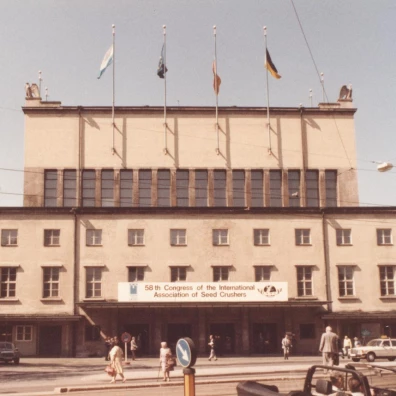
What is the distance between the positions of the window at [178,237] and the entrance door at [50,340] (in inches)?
414

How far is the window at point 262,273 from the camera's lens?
45.8m

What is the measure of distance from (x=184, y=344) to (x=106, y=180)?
4148cm

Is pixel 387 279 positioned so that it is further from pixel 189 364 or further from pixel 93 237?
pixel 189 364

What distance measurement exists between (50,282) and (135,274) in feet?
20.6

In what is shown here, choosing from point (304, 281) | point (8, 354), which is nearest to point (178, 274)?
point (304, 281)

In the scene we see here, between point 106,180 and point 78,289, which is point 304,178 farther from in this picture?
point 78,289

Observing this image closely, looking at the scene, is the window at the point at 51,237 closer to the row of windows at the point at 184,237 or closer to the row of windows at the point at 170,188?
the row of windows at the point at 184,237

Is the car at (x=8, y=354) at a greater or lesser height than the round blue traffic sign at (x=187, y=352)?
lesser

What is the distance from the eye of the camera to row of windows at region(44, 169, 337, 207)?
4975 centimetres

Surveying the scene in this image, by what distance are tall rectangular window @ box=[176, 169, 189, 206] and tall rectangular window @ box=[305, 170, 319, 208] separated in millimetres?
10153

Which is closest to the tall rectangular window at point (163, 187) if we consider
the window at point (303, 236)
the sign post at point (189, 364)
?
the window at point (303, 236)

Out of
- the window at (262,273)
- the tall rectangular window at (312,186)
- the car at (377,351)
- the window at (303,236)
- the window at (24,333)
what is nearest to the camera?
the car at (377,351)

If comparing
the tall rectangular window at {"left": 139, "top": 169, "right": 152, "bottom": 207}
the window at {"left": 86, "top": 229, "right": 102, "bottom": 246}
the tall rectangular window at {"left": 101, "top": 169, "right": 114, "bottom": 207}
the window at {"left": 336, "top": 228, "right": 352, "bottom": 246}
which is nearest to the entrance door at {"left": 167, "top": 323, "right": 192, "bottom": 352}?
the window at {"left": 86, "top": 229, "right": 102, "bottom": 246}

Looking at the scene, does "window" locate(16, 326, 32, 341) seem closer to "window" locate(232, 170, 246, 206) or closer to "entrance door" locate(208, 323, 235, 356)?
"entrance door" locate(208, 323, 235, 356)
